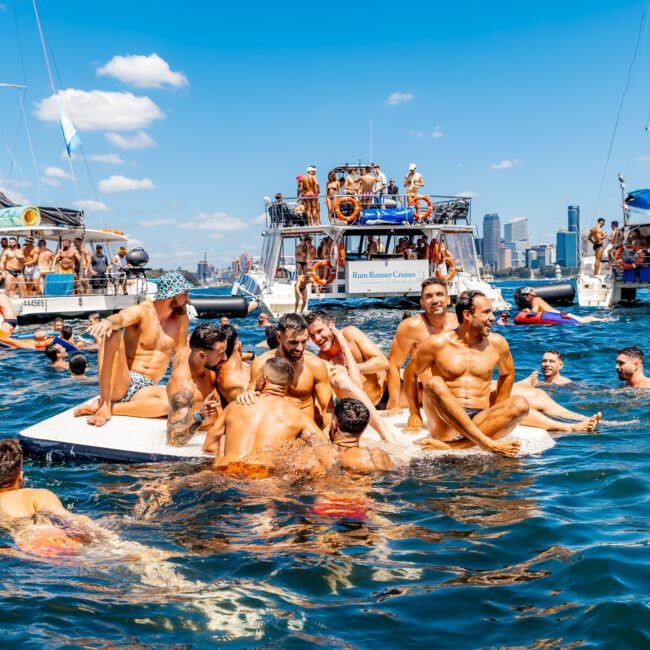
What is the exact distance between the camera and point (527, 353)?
14.3 m

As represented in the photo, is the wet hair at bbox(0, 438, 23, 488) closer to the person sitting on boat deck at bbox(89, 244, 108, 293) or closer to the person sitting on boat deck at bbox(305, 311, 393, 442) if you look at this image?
the person sitting on boat deck at bbox(305, 311, 393, 442)

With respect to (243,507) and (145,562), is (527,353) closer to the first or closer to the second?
(243,507)

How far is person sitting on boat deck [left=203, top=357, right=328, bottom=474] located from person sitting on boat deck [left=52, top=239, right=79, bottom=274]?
1921 cm

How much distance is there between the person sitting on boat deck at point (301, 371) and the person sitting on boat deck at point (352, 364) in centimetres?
35

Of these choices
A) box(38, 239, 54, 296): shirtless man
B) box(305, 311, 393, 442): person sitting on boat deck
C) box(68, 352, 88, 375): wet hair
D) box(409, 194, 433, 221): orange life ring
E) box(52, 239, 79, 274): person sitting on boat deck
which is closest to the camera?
box(305, 311, 393, 442): person sitting on boat deck

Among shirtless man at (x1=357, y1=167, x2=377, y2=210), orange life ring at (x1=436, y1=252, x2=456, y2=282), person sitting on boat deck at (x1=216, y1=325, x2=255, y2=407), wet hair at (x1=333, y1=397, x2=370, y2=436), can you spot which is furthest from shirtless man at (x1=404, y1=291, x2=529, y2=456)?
shirtless man at (x1=357, y1=167, x2=377, y2=210)

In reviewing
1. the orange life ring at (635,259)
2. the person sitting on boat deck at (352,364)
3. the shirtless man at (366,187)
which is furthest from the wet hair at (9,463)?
the orange life ring at (635,259)

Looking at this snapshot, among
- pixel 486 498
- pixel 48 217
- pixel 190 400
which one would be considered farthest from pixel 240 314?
pixel 486 498

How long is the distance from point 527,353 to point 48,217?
16.3 m

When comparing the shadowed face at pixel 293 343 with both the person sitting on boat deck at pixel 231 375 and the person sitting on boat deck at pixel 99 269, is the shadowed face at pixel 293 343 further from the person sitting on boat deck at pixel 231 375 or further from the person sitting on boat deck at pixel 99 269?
the person sitting on boat deck at pixel 99 269

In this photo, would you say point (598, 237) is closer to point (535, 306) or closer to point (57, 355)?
point (535, 306)

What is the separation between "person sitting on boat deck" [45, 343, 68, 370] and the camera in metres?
13.1

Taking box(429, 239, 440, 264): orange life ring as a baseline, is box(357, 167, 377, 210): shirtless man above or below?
above

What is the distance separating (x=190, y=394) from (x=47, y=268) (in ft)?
59.5
